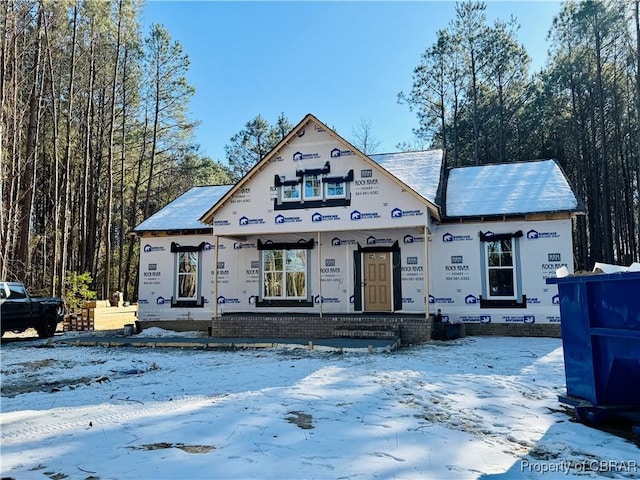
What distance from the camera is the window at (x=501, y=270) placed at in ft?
45.2

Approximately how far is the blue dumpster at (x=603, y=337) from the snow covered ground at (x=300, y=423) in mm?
471

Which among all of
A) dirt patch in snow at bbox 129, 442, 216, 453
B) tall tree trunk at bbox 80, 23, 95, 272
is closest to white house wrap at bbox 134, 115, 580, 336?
tall tree trunk at bbox 80, 23, 95, 272

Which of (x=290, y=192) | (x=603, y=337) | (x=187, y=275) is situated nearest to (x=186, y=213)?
(x=187, y=275)

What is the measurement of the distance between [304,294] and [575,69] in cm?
2192

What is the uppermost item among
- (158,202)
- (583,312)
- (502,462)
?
(158,202)

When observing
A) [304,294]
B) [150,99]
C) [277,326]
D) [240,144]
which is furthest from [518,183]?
[240,144]

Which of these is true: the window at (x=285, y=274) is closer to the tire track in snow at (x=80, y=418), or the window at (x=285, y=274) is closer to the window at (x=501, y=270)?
the window at (x=501, y=270)

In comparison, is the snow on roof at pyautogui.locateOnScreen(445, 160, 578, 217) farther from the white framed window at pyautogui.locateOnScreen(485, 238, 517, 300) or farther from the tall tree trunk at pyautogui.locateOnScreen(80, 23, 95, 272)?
the tall tree trunk at pyautogui.locateOnScreen(80, 23, 95, 272)

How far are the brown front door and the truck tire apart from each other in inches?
400

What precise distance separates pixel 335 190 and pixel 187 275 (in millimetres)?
6264

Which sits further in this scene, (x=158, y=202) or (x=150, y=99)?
(x=158, y=202)

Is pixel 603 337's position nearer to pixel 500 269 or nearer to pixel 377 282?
pixel 500 269

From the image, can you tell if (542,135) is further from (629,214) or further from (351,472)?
(351,472)

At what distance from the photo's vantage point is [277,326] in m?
13.7
